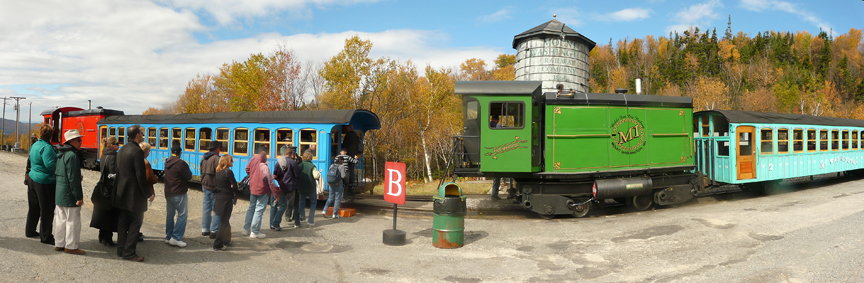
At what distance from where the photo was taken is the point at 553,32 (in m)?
18.4

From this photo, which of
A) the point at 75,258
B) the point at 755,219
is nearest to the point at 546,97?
the point at 755,219

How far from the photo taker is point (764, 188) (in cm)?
1358

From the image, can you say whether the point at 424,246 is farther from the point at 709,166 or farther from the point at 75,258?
the point at 709,166

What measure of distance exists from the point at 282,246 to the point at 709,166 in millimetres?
12058

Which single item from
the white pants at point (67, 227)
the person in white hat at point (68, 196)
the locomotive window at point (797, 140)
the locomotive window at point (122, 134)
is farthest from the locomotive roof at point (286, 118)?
the locomotive window at point (797, 140)

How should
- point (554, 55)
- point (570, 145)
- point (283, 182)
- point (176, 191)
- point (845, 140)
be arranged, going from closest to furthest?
1. point (176, 191)
2. point (283, 182)
3. point (570, 145)
4. point (845, 140)
5. point (554, 55)

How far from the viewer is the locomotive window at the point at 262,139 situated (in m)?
12.1

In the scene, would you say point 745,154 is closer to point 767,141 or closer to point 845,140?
point 767,141

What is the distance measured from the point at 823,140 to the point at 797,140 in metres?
2.00

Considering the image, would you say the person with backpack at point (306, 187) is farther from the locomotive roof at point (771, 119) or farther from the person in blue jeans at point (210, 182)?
the locomotive roof at point (771, 119)

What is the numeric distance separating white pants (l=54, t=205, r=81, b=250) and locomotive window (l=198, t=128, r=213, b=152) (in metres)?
7.81

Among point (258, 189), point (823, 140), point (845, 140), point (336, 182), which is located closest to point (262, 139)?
point (336, 182)

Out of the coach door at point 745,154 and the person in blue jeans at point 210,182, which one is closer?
the person in blue jeans at point 210,182

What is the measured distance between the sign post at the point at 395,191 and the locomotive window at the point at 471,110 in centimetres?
264
